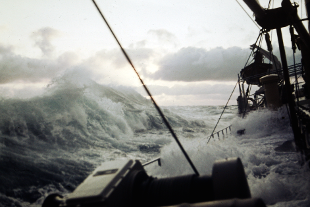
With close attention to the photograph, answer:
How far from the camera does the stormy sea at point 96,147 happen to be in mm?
6520

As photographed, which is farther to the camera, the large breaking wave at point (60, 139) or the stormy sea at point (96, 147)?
the large breaking wave at point (60, 139)

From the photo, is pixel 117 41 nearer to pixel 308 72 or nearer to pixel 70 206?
pixel 70 206

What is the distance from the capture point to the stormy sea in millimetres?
6520

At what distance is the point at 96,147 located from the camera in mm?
14297

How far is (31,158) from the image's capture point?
1070cm

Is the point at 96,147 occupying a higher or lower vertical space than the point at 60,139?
lower

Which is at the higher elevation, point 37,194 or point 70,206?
point 70,206

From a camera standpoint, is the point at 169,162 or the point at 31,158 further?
the point at 31,158

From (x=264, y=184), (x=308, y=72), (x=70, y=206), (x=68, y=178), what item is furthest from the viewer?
(x=308, y=72)

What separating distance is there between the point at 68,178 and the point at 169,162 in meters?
4.02

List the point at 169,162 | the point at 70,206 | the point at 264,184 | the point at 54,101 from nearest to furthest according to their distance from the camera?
the point at 70,206, the point at 264,184, the point at 169,162, the point at 54,101

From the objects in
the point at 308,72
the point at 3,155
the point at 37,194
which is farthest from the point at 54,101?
the point at 308,72

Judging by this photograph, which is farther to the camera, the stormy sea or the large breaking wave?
the large breaking wave

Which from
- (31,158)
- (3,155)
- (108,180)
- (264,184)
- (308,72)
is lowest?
(308,72)
